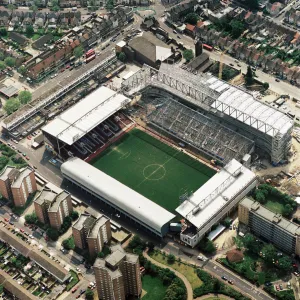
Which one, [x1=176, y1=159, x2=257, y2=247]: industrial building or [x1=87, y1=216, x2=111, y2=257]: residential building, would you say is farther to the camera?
[x1=176, y1=159, x2=257, y2=247]: industrial building

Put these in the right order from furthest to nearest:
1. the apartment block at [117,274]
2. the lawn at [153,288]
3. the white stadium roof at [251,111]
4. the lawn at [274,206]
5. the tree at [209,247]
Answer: the white stadium roof at [251,111] < the lawn at [274,206] < the tree at [209,247] < the lawn at [153,288] < the apartment block at [117,274]

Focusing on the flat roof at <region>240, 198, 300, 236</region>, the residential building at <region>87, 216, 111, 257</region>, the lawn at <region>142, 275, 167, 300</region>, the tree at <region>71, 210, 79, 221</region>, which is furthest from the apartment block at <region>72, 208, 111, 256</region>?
the flat roof at <region>240, 198, 300, 236</region>

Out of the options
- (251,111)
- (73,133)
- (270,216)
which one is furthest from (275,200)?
(73,133)

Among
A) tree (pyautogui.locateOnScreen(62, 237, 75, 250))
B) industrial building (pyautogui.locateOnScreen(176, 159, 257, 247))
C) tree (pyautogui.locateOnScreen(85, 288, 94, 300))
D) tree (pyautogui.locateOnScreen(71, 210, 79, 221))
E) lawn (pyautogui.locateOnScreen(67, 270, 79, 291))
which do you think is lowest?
lawn (pyautogui.locateOnScreen(67, 270, 79, 291))

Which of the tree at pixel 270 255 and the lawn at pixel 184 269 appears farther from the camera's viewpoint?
the tree at pixel 270 255

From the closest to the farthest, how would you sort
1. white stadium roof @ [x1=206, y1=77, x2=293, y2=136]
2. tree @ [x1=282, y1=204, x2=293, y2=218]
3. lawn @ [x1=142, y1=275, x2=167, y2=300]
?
lawn @ [x1=142, y1=275, x2=167, y2=300]
tree @ [x1=282, y1=204, x2=293, y2=218]
white stadium roof @ [x1=206, y1=77, x2=293, y2=136]

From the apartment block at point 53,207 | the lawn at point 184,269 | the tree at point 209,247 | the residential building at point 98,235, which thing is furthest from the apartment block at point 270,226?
the apartment block at point 53,207

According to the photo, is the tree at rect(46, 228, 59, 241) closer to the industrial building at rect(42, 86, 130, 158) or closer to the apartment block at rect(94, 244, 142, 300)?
the apartment block at rect(94, 244, 142, 300)

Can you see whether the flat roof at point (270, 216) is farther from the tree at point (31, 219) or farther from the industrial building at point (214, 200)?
the tree at point (31, 219)
